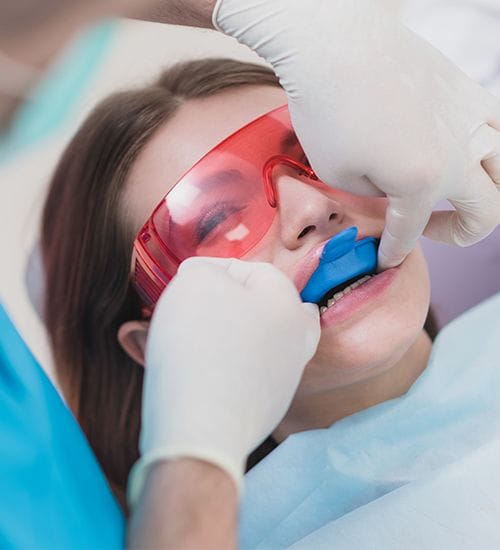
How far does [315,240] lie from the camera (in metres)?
1.15

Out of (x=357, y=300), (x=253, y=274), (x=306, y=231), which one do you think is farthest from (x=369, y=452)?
(x=253, y=274)

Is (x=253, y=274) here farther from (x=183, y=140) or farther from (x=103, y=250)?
(x=103, y=250)

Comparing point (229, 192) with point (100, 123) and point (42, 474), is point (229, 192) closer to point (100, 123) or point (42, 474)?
point (100, 123)

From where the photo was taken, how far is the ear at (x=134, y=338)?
136 centimetres

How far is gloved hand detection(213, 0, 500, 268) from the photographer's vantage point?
1021mm

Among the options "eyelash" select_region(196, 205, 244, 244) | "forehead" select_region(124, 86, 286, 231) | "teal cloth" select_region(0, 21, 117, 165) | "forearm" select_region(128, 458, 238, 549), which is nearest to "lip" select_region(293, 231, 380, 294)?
"eyelash" select_region(196, 205, 244, 244)

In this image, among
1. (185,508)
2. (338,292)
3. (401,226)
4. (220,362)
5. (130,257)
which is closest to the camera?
(185,508)

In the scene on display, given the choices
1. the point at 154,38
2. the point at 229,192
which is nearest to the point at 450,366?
the point at 229,192

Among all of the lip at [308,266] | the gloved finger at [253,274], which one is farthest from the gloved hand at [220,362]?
the lip at [308,266]

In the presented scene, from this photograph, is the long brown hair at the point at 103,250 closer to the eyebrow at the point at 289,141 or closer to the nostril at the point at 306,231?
the eyebrow at the point at 289,141

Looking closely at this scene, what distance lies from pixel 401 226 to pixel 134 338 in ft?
1.73

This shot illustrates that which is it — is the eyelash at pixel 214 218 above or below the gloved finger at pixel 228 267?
below

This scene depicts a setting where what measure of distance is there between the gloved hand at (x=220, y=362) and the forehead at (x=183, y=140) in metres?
0.30

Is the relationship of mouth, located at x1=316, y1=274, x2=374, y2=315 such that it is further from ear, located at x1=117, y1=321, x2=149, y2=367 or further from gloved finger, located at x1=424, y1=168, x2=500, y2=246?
ear, located at x1=117, y1=321, x2=149, y2=367
